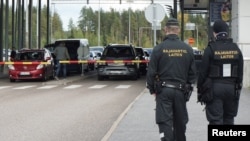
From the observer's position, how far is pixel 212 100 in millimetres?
7676

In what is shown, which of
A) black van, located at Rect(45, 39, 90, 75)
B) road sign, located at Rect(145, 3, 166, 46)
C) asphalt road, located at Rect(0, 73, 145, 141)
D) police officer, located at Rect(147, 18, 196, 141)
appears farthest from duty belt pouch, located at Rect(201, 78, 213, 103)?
black van, located at Rect(45, 39, 90, 75)

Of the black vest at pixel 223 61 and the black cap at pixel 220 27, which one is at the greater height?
the black cap at pixel 220 27

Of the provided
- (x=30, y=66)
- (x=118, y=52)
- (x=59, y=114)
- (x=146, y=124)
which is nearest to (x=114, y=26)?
(x=118, y=52)

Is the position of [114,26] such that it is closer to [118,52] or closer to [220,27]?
[118,52]

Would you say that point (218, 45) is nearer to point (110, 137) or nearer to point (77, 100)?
point (110, 137)

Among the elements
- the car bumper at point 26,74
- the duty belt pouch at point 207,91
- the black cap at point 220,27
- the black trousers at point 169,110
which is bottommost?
the car bumper at point 26,74

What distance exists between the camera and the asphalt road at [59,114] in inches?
415

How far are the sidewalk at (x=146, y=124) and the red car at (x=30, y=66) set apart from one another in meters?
12.4

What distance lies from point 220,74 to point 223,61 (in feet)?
0.58

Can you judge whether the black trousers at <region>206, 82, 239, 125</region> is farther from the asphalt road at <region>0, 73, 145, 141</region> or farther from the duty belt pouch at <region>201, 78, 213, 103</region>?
the asphalt road at <region>0, 73, 145, 141</region>

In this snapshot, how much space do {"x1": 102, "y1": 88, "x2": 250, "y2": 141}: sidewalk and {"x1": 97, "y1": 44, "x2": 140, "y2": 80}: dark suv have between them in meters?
12.1

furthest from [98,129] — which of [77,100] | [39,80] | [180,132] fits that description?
[39,80]

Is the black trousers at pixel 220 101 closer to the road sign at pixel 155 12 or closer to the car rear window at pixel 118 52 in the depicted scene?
the road sign at pixel 155 12

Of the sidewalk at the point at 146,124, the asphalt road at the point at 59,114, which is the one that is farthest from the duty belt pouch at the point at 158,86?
the asphalt road at the point at 59,114
